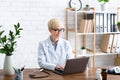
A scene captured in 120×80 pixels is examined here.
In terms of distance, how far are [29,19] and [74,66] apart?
6.26ft

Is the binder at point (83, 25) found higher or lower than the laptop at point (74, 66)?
higher

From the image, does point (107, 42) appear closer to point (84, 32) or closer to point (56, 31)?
point (84, 32)

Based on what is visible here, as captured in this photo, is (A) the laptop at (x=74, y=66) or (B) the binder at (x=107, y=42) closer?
(A) the laptop at (x=74, y=66)

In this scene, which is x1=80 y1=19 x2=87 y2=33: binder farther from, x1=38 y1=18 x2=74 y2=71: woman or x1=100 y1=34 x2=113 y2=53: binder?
x1=38 y1=18 x2=74 y2=71: woman

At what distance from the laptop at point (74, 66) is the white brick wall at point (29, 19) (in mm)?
1682

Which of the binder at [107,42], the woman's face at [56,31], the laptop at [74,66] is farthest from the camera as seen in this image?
the binder at [107,42]

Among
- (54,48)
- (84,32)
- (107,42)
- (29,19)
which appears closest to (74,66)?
(54,48)

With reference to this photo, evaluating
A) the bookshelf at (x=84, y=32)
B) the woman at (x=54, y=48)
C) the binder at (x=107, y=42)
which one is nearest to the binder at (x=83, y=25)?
the bookshelf at (x=84, y=32)

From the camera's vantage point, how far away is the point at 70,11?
14.3ft

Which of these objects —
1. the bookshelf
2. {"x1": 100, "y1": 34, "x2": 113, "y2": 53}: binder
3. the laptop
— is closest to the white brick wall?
the bookshelf

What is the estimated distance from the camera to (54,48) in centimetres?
309

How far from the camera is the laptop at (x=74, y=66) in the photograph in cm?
244

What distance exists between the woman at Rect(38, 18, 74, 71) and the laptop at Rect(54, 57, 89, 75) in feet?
1.38

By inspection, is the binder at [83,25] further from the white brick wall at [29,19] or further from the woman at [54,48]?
the woman at [54,48]
